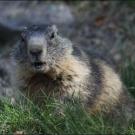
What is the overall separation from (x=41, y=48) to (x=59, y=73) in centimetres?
58

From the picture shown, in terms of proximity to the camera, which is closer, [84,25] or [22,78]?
[22,78]

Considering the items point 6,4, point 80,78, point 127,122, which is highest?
point 6,4

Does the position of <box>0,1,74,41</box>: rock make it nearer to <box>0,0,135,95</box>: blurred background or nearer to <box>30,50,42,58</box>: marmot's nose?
<box>0,0,135,95</box>: blurred background

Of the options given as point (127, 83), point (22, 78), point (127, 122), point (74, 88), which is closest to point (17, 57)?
point (22, 78)

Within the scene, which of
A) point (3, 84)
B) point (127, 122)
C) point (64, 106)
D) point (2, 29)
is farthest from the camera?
point (2, 29)

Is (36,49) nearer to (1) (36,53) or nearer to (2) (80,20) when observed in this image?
(1) (36,53)

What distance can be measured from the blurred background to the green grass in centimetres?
387

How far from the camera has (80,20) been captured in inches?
436

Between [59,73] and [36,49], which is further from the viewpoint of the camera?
[59,73]

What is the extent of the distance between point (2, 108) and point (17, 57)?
0.58 m

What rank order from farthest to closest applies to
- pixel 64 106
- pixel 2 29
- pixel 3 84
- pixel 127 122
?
pixel 2 29
pixel 3 84
pixel 127 122
pixel 64 106

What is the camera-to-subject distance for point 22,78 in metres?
6.87

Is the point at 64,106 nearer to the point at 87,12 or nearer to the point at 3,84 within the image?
the point at 3,84

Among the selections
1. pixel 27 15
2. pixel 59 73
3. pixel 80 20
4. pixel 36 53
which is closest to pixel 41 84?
pixel 59 73
